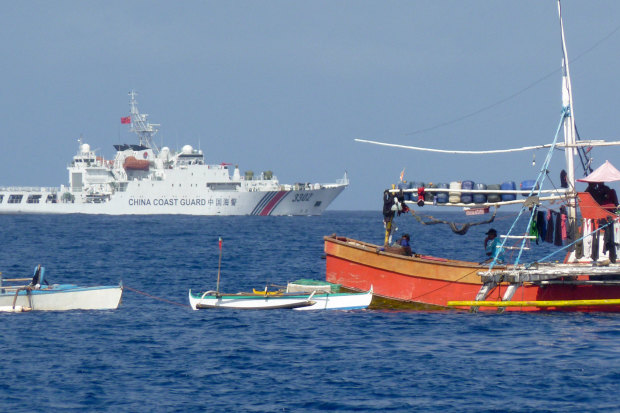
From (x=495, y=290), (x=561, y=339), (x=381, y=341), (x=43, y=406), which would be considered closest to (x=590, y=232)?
(x=495, y=290)

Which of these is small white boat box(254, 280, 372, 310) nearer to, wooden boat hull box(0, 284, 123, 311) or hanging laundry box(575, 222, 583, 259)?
wooden boat hull box(0, 284, 123, 311)

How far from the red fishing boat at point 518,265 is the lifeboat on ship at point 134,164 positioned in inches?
3494

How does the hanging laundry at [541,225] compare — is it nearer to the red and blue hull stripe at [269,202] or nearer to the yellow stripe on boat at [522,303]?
the yellow stripe on boat at [522,303]

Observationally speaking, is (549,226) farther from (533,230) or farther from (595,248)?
(595,248)

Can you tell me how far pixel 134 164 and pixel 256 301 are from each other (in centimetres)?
8980

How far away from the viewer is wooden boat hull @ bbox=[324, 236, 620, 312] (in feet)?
73.2

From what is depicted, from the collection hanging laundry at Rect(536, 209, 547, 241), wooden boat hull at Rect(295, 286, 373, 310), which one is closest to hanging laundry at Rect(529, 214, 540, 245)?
hanging laundry at Rect(536, 209, 547, 241)

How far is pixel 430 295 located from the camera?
23609 millimetres

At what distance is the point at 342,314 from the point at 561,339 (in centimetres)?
634

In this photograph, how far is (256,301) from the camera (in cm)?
2428

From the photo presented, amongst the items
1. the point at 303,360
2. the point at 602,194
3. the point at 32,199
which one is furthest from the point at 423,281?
the point at 32,199

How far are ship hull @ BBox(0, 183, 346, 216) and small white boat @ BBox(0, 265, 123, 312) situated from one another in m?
82.7

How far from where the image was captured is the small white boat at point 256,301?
24.1 m

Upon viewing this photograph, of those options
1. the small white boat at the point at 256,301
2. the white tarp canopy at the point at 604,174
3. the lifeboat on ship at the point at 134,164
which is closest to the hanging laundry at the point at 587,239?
the white tarp canopy at the point at 604,174
